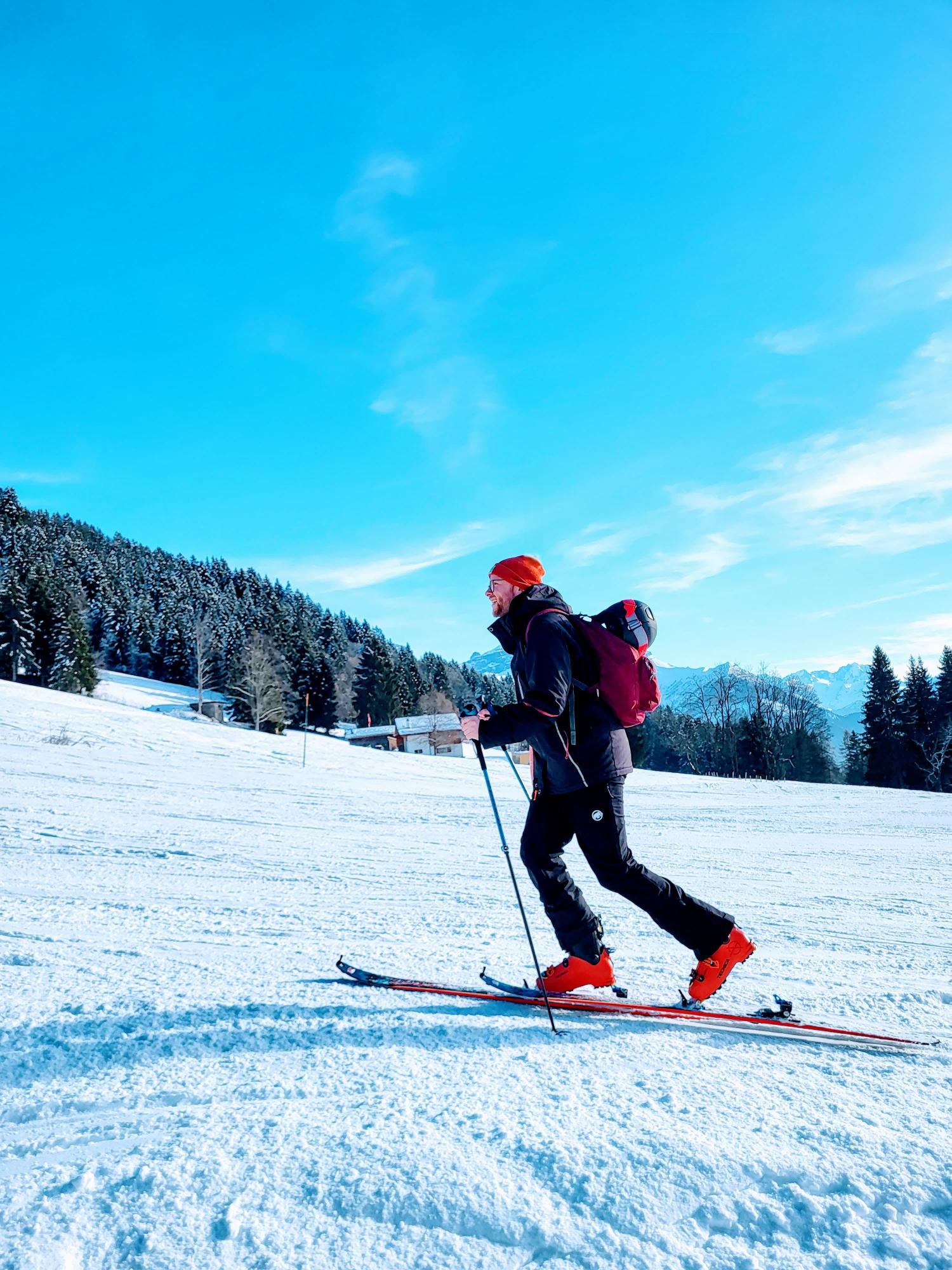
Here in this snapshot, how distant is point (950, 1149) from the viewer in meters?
1.82

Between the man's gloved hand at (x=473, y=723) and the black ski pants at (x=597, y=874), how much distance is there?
49cm

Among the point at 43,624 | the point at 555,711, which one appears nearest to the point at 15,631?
the point at 43,624

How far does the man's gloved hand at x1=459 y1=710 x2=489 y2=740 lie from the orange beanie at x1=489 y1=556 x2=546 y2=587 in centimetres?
64

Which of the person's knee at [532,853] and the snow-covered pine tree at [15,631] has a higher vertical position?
the snow-covered pine tree at [15,631]

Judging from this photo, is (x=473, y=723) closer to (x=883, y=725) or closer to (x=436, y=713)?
(x=883, y=725)

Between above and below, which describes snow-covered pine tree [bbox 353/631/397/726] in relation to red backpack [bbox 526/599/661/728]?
above

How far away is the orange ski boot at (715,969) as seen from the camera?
2.95 metres

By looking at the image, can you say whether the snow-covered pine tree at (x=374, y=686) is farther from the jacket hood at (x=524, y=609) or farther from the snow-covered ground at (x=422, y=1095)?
the jacket hood at (x=524, y=609)

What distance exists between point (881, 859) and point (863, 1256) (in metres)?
8.22

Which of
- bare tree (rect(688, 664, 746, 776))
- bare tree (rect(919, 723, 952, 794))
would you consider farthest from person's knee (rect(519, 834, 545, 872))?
bare tree (rect(688, 664, 746, 776))

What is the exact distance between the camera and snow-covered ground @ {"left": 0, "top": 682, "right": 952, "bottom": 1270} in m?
1.52

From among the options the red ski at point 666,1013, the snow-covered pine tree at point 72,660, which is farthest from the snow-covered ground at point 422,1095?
the snow-covered pine tree at point 72,660

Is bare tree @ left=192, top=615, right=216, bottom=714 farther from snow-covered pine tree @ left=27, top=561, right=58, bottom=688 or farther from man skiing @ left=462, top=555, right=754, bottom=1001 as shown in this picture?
man skiing @ left=462, top=555, right=754, bottom=1001

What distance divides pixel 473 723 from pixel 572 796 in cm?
56
